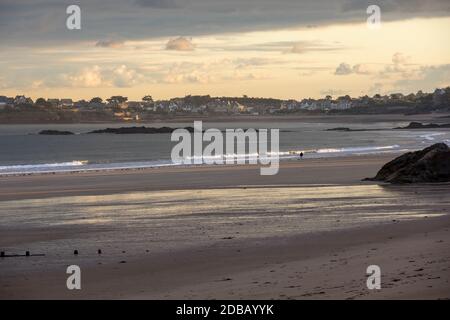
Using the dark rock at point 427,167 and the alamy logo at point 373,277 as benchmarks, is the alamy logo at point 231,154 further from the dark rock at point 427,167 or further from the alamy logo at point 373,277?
the alamy logo at point 373,277

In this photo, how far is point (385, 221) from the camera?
56.0 feet

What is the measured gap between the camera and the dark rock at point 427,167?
26.5 meters

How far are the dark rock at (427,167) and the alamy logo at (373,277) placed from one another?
15938 millimetres

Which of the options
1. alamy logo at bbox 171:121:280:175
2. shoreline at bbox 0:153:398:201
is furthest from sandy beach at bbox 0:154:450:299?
alamy logo at bbox 171:121:280:175

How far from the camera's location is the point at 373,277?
10.4 m

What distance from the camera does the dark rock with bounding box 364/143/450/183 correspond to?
26547 mm

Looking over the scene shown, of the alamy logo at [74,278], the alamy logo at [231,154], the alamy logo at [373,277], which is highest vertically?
the alamy logo at [231,154]

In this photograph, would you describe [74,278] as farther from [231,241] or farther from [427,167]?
[427,167]

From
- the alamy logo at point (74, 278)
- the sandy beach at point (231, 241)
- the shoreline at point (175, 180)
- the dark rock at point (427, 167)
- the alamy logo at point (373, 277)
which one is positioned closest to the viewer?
the alamy logo at point (373, 277)

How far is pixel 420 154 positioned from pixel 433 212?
9.62 m

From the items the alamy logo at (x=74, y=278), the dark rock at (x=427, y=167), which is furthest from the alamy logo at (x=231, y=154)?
the alamy logo at (x=74, y=278)

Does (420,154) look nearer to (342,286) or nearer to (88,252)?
(88,252)

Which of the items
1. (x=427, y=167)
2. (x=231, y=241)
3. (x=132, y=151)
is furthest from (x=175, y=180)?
(x=132, y=151)
